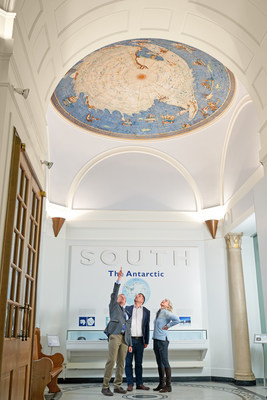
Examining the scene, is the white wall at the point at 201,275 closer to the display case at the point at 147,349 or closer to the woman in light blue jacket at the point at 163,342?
the display case at the point at 147,349

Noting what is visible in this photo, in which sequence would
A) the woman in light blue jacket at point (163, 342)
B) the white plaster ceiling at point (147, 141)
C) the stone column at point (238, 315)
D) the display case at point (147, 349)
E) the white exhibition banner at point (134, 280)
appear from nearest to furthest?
the white plaster ceiling at point (147, 141)
the woman in light blue jacket at point (163, 342)
the stone column at point (238, 315)
the display case at point (147, 349)
the white exhibition banner at point (134, 280)

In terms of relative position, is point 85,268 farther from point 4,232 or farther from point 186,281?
point 4,232

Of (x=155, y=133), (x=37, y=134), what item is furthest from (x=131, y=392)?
(x=155, y=133)

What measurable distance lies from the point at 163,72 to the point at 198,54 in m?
0.99

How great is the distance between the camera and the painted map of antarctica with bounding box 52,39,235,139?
827 centimetres

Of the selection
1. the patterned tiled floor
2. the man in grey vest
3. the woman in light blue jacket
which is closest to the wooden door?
the man in grey vest

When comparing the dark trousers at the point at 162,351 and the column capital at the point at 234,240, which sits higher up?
the column capital at the point at 234,240

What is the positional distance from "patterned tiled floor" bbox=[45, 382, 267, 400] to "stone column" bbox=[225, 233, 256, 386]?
461 millimetres

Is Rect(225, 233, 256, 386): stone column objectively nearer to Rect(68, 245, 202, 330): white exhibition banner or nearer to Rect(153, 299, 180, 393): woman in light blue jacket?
Rect(68, 245, 202, 330): white exhibition banner

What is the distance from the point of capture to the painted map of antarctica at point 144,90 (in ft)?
27.1

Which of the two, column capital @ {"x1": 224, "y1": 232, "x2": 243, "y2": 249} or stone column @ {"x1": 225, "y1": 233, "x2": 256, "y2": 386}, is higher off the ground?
column capital @ {"x1": 224, "y1": 232, "x2": 243, "y2": 249}

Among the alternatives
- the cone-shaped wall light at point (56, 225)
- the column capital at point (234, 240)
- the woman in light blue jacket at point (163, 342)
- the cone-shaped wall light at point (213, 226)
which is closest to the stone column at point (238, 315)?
the column capital at point (234, 240)

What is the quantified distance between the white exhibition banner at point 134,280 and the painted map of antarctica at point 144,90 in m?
3.26

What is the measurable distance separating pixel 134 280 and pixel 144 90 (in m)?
4.99
